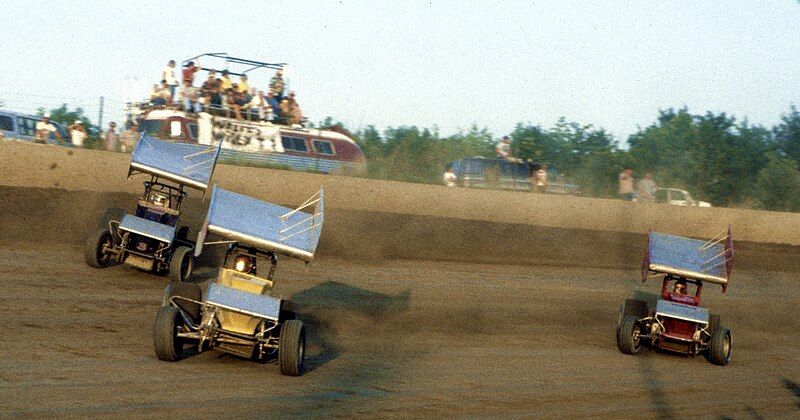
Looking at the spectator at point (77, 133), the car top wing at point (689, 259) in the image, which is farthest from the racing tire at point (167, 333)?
the spectator at point (77, 133)

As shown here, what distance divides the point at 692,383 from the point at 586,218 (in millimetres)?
13852

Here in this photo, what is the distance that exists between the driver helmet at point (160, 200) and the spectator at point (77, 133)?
910 cm

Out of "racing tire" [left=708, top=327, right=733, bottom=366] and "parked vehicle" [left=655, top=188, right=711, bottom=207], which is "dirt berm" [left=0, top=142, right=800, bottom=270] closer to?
"parked vehicle" [left=655, top=188, right=711, bottom=207]

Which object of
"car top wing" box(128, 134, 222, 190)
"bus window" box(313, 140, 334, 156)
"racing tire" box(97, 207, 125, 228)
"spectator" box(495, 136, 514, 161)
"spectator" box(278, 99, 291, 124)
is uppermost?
"spectator" box(278, 99, 291, 124)

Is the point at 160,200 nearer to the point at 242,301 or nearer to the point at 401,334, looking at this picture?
the point at 401,334

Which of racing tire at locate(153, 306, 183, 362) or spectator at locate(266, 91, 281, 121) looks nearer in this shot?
racing tire at locate(153, 306, 183, 362)

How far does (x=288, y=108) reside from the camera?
2858cm

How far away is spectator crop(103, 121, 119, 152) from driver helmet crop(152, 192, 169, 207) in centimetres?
812

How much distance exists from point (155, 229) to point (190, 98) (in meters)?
12.2

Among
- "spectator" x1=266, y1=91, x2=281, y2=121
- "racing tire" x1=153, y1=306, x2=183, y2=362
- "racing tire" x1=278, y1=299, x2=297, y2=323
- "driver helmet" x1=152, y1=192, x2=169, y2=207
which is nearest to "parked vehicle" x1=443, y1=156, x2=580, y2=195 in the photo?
Answer: "spectator" x1=266, y1=91, x2=281, y2=121

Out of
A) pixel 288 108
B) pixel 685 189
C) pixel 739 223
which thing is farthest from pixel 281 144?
A: pixel 685 189

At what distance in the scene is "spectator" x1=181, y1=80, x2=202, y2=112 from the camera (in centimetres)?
2723

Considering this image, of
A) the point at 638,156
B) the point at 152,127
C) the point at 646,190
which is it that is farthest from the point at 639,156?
the point at 152,127

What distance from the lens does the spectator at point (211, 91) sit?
2731 cm
